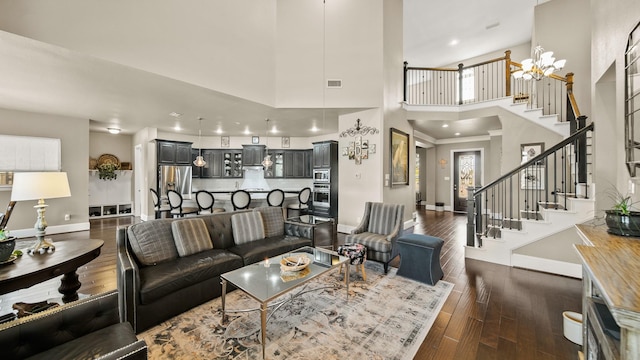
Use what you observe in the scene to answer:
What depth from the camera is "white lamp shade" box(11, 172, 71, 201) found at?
2027 millimetres

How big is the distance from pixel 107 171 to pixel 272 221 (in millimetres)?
6902

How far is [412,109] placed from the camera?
6289 millimetres

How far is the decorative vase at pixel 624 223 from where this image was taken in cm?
171

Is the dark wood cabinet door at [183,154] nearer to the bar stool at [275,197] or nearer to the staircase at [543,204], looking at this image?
the bar stool at [275,197]

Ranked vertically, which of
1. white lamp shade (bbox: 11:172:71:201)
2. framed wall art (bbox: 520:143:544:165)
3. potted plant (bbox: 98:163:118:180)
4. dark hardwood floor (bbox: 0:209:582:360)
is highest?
framed wall art (bbox: 520:143:544:165)

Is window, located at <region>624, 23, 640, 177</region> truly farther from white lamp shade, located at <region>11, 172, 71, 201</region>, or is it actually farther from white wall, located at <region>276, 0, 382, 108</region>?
white lamp shade, located at <region>11, 172, 71, 201</region>

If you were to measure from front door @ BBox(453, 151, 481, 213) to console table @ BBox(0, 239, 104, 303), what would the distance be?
31.7ft

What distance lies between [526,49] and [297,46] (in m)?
7.22

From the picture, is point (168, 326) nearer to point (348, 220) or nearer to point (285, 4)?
point (348, 220)

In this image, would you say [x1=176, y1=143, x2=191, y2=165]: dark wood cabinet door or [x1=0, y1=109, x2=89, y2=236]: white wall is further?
[x1=176, y1=143, x2=191, y2=165]: dark wood cabinet door

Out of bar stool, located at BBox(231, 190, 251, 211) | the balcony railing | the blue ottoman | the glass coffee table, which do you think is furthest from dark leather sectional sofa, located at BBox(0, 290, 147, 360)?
the balcony railing

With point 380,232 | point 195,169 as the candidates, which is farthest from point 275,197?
point 195,169

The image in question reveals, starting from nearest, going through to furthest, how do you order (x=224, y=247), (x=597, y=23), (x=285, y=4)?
(x=597, y=23)
(x=224, y=247)
(x=285, y=4)

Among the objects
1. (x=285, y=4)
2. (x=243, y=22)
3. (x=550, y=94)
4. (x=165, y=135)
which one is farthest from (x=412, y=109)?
(x=165, y=135)
